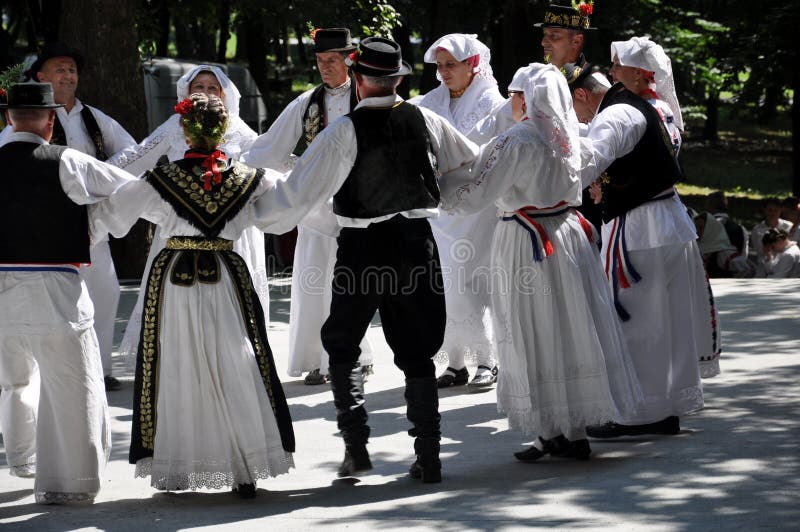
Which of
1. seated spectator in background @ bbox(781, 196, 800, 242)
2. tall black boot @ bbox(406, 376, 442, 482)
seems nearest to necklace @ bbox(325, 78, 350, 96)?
tall black boot @ bbox(406, 376, 442, 482)

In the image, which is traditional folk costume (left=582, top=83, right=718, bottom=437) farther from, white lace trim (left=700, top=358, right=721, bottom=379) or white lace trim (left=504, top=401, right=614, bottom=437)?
white lace trim (left=504, top=401, right=614, bottom=437)

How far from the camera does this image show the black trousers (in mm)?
5324

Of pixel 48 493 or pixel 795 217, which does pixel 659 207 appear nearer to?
pixel 48 493

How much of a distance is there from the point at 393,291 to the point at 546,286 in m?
0.77

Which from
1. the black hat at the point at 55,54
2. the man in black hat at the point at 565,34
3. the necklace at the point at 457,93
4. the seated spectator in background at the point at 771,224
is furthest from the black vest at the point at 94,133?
the seated spectator in background at the point at 771,224

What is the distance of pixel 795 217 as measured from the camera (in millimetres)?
12539

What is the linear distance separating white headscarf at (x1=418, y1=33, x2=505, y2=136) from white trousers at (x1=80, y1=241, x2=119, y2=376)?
7.36 feet

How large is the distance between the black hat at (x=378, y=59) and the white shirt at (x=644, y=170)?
1.01m

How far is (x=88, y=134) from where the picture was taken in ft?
24.0

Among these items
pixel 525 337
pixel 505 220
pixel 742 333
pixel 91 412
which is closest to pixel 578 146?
pixel 505 220

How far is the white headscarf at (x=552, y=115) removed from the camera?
546 cm

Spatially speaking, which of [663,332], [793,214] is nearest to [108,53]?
[663,332]

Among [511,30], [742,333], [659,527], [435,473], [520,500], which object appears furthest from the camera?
[511,30]

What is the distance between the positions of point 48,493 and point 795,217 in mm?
9498
